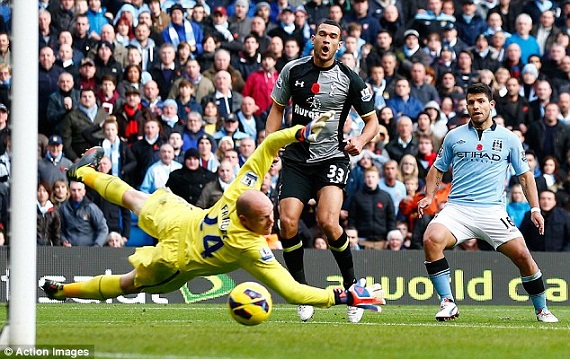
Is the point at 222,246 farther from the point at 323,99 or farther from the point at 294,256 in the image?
the point at 323,99

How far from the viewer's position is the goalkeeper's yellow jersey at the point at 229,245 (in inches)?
408

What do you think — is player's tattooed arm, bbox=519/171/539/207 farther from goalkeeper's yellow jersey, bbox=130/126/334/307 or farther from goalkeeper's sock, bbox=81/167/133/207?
goalkeeper's sock, bbox=81/167/133/207

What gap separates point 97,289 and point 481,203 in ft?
15.2

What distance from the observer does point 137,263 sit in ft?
35.0

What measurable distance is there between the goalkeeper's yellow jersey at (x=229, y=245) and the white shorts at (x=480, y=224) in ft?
10.5

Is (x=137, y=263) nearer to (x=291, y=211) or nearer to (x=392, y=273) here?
(x=291, y=211)

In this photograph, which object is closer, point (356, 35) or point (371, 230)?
point (371, 230)

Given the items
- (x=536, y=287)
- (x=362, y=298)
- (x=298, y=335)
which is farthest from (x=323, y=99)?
(x=298, y=335)

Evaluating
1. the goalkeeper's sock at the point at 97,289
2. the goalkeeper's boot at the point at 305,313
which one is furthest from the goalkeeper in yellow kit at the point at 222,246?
the goalkeeper's boot at the point at 305,313

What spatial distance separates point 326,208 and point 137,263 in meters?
2.92

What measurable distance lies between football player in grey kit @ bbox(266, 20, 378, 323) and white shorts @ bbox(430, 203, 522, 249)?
4.01 feet

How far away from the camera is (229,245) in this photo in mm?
10352

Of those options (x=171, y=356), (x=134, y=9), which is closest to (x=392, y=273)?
(x=134, y=9)

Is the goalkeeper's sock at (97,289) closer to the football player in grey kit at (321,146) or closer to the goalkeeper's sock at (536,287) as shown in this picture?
the football player in grey kit at (321,146)
